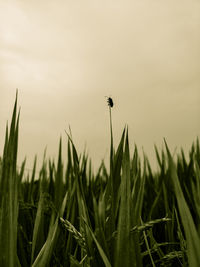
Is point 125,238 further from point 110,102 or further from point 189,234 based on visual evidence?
point 110,102

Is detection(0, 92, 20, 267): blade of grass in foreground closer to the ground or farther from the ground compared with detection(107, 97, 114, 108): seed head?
closer to the ground

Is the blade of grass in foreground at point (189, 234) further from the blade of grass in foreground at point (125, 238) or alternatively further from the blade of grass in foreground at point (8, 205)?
the blade of grass in foreground at point (8, 205)

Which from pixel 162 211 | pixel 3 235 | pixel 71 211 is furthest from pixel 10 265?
pixel 162 211

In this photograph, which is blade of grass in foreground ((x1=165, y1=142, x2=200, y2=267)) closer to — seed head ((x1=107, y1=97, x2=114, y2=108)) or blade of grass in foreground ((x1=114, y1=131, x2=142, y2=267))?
blade of grass in foreground ((x1=114, y1=131, x2=142, y2=267))

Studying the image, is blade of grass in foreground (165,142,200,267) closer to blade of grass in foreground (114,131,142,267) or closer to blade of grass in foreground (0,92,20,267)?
blade of grass in foreground (114,131,142,267)

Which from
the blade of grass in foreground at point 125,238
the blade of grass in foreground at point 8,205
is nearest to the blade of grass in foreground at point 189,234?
the blade of grass in foreground at point 125,238

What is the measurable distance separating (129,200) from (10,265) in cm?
15

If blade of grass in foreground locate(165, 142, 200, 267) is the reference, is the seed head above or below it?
above

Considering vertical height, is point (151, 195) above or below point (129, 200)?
above

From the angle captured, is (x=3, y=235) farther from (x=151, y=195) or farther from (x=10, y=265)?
(x=151, y=195)

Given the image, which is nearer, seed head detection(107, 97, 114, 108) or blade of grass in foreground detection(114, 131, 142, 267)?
blade of grass in foreground detection(114, 131, 142, 267)

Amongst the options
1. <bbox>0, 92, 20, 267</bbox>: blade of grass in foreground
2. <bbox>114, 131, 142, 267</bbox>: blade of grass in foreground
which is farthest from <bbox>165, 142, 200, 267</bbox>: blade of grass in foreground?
<bbox>0, 92, 20, 267</bbox>: blade of grass in foreground

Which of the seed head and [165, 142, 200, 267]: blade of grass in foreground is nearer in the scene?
[165, 142, 200, 267]: blade of grass in foreground

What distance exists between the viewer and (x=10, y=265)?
334mm
